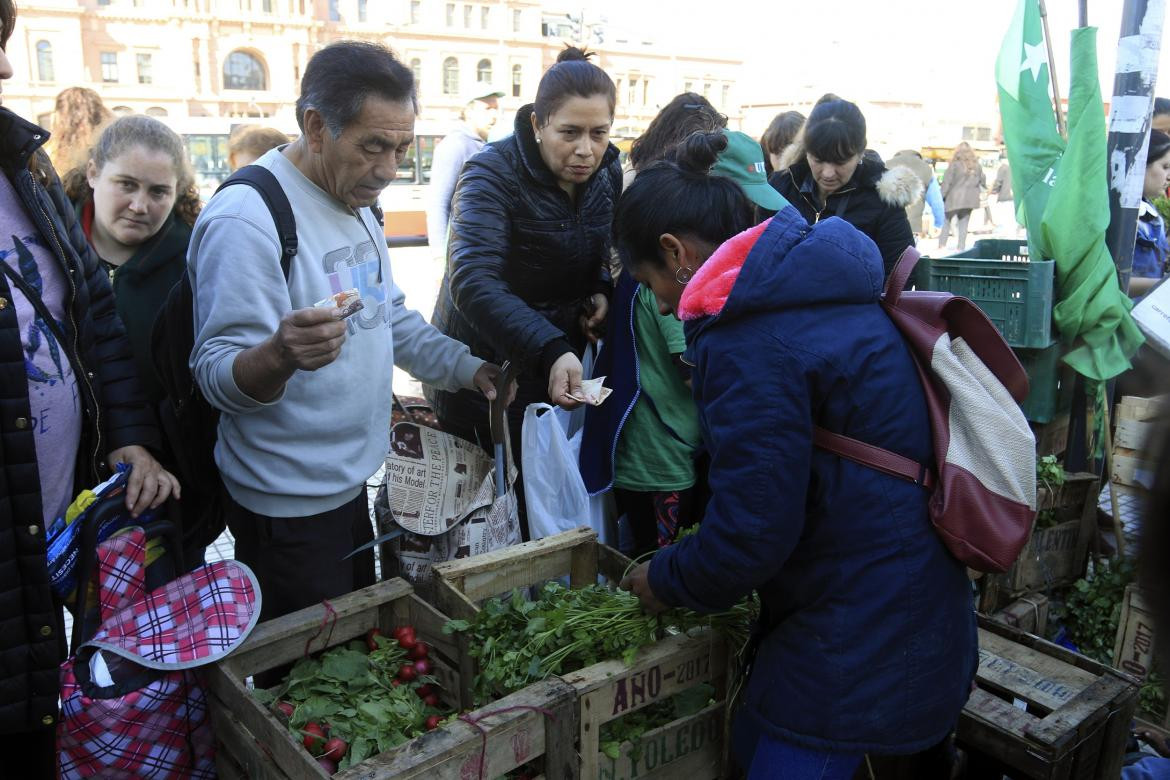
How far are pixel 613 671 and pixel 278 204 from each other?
126cm

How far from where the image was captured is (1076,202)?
12.9 feet

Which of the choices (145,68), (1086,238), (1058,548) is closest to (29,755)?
(1058,548)

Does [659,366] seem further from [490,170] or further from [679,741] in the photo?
[679,741]

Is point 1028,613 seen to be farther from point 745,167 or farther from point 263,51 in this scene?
point 263,51

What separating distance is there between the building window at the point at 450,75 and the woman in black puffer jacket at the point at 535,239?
5702 centimetres

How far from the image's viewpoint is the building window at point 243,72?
51.3m

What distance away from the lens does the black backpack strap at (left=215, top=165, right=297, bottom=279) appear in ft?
6.68

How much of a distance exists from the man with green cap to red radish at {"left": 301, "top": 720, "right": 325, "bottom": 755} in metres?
1.30

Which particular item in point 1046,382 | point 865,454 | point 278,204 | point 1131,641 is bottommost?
point 1131,641

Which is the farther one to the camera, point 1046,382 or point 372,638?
point 1046,382

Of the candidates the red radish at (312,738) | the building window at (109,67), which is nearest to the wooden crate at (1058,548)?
the red radish at (312,738)

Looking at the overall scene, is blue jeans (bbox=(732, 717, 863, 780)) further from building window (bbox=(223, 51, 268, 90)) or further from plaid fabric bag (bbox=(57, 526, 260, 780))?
building window (bbox=(223, 51, 268, 90))

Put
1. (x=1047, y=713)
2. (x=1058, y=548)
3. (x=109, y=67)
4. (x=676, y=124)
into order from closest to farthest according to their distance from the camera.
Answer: (x=1047, y=713)
(x=676, y=124)
(x=1058, y=548)
(x=109, y=67)

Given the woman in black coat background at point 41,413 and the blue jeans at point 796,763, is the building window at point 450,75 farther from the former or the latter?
the blue jeans at point 796,763
